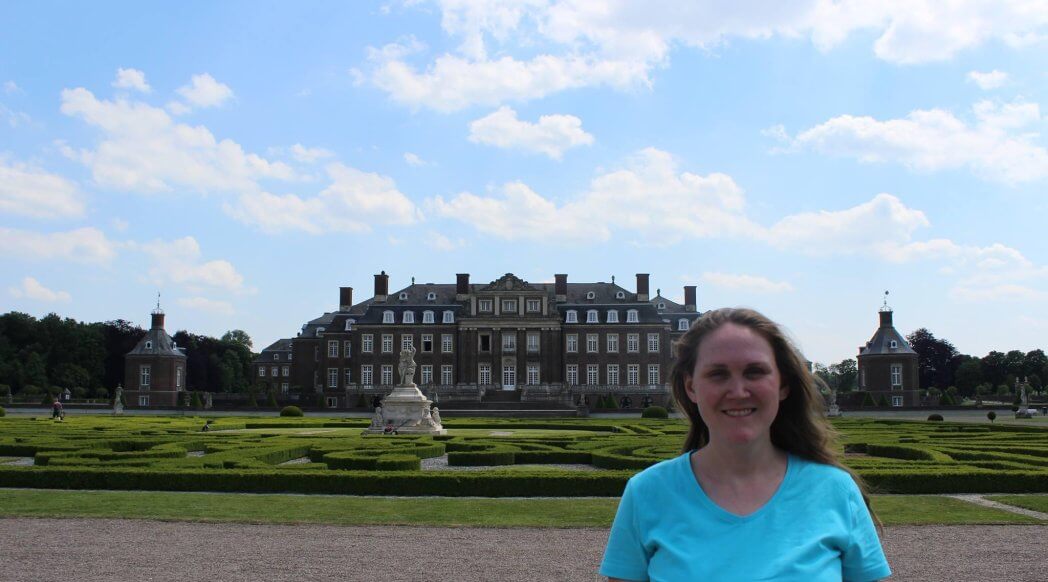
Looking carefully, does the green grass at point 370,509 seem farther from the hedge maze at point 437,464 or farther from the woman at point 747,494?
the woman at point 747,494

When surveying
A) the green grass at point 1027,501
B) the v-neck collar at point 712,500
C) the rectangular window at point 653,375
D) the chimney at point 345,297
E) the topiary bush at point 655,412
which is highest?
the chimney at point 345,297

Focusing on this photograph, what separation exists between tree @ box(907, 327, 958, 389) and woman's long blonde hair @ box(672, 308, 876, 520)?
9309 centimetres

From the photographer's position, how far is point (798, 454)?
2832mm

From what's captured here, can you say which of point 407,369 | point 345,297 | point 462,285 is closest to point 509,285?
point 462,285

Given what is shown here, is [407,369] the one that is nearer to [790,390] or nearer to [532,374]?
[790,390]

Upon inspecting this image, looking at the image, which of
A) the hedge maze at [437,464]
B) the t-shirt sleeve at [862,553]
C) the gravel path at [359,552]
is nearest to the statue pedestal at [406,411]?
the hedge maze at [437,464]

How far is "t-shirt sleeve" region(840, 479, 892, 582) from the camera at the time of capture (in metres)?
2.60

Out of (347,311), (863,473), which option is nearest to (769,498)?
(863,473)

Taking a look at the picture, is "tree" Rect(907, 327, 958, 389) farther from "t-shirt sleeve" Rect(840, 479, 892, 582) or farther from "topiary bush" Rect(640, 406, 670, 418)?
"t-shirt sleeve" Rect(840, 479, 892, 582)

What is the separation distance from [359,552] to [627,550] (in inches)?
252

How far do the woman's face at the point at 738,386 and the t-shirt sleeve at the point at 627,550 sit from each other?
1.08 feet

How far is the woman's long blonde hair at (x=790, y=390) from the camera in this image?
2803 millimetres

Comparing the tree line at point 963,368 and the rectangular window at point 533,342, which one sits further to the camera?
the tree line at point 963,368

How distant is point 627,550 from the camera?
8.86ft
